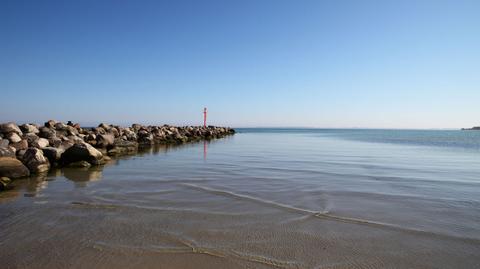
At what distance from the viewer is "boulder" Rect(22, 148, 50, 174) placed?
31.2ft

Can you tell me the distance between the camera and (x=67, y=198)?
652 centimetres

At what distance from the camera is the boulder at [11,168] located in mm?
8163

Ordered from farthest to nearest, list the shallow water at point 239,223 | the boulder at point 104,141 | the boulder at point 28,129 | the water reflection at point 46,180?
the boulder at point 104,141
the boulder at point 28,129
the water reflection at point 46,180
the shallow water at point 239,223

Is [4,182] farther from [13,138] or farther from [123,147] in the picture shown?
[123,147]

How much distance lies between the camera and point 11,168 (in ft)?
27.3

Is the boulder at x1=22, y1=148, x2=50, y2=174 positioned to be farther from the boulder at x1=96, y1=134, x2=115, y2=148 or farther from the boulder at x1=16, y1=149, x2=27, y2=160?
→ the boulder at x1=96, y1=134, x2=115, y2=148

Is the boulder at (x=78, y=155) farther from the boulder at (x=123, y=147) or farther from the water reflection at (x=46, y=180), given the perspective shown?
the boulder at (x=123, y=147)

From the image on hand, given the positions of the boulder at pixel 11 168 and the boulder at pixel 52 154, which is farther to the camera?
the boulder at pixel 52 154

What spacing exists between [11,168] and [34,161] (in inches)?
53.1

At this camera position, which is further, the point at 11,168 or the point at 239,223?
the point at 11,168

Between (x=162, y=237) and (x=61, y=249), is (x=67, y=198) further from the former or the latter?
(x=162, y=237)

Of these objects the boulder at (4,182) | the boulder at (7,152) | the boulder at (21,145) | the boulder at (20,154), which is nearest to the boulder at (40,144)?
the boulder at (21,145)

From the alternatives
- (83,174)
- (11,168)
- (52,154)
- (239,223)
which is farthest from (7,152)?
(239,223)

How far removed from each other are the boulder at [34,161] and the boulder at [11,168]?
0.72 metres
